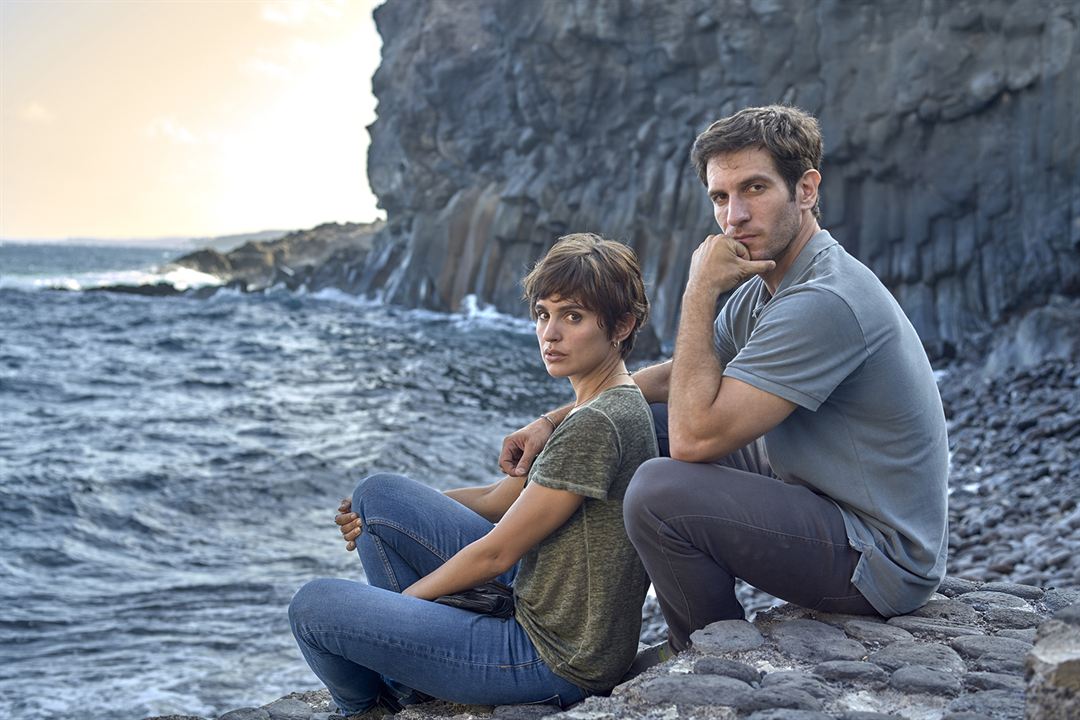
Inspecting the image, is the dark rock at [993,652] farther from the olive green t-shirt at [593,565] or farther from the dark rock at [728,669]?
the olive green t-shirt at [593,565]

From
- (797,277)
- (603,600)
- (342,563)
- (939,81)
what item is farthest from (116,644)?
(939,81)

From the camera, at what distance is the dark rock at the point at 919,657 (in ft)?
13.1

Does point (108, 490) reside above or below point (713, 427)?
below

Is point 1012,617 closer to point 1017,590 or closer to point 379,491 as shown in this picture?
point 1017,590

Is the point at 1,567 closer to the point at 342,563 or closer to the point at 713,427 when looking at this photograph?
the point at 342,563

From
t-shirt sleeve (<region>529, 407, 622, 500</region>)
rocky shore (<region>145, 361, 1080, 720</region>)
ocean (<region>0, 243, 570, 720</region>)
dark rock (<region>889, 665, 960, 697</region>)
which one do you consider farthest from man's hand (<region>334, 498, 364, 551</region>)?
ocean (<region>0, 243, 570, 720</region>)

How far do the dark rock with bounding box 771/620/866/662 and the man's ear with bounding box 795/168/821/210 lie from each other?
68.5 inches

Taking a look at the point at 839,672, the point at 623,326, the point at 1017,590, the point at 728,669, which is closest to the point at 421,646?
the point at 728,669

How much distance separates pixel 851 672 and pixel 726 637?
510 mm

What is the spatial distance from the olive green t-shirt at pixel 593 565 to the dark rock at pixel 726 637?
0.27m

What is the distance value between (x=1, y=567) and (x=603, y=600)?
10.5 meters

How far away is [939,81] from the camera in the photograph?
26391 mm

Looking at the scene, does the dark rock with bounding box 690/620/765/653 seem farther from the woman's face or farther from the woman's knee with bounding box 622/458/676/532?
the woman's face

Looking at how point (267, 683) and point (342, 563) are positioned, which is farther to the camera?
point (342, 563)
